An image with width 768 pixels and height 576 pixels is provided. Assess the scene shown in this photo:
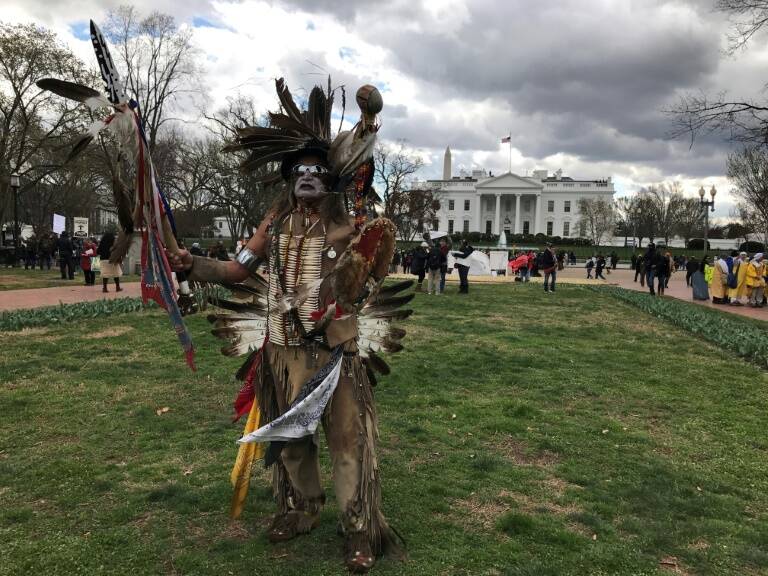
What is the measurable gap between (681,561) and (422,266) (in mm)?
15606

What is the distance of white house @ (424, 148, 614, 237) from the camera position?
97.7m

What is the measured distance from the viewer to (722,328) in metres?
11.2

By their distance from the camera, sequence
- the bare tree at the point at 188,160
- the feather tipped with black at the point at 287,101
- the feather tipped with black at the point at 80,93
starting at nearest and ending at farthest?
the feather tipped with black at the point at 80,93 → the feather tipped with black at the point at 287,101 → the bare tree at the point at 188,160

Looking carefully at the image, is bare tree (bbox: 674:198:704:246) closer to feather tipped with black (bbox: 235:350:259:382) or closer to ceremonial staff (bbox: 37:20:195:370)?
feather tipped with black (bbox: 235:350:259:382)

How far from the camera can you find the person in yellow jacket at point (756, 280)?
56.7 ft

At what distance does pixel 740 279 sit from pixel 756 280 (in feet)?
1.64

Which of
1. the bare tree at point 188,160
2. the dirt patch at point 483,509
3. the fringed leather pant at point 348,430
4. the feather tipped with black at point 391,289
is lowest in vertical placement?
the dirt patch at point 483,509

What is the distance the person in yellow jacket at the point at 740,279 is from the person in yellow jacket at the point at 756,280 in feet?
0.47

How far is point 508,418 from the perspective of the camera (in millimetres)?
5590

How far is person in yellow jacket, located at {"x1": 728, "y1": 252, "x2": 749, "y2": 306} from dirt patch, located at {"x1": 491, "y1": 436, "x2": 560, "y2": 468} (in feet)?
53.2

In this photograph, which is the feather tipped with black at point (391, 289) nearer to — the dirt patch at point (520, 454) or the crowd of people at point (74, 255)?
the dirt patch at point (520, 454)

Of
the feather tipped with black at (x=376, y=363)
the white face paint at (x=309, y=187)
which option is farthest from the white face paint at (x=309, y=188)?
the feather tipped with black at (x=376, y=363)

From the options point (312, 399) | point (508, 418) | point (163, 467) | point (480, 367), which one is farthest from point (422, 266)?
point (312, 399)

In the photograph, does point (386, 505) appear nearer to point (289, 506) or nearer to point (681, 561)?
point (289, 506)
